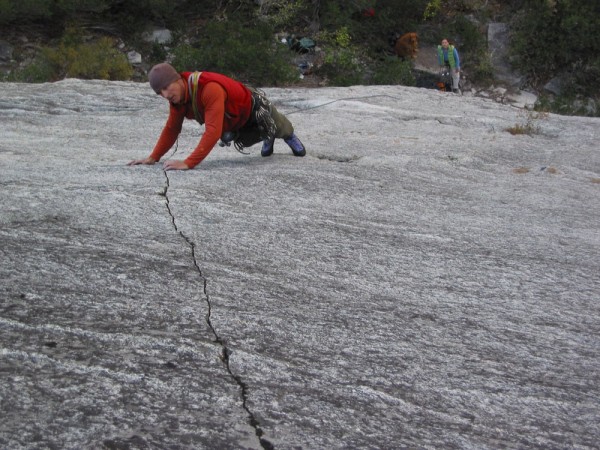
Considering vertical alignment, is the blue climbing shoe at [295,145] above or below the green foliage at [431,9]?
below

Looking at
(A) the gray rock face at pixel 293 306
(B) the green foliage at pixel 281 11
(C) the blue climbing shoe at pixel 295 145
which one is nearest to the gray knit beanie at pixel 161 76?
(A) the gray rock face at pixel 293 306

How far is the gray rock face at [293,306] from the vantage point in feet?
7.20

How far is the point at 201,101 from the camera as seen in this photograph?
5.02 meters

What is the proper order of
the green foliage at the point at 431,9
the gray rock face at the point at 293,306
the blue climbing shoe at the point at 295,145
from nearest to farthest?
1. the gray rock face at the point at 293,306
2. the blue climbing shoe at the point at 295,145
3. the green foliage at the point at 431,9

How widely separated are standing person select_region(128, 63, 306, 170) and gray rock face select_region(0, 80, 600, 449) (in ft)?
0.79

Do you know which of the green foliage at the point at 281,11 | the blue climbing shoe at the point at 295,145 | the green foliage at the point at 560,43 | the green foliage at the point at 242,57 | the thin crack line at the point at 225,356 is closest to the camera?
the thin crack line at the point at 225,356

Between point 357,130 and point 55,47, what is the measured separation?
12.8 meters

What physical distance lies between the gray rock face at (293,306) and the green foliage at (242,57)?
36.0 ft

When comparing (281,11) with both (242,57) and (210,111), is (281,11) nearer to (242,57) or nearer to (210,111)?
(242,57)

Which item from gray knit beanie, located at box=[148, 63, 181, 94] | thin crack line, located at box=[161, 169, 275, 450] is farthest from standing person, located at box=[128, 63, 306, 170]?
thin crack line, located at box=[161, 169, 275, 450]

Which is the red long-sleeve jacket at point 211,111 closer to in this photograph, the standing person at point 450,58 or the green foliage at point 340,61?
the standing person at point 450,58

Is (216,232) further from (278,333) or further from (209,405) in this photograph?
(209,405)

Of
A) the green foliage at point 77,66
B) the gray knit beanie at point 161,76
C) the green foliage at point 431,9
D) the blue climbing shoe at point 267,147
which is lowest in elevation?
the blue climbing shoe at point 267,147

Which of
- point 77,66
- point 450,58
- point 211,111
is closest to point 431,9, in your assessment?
point 450,58
